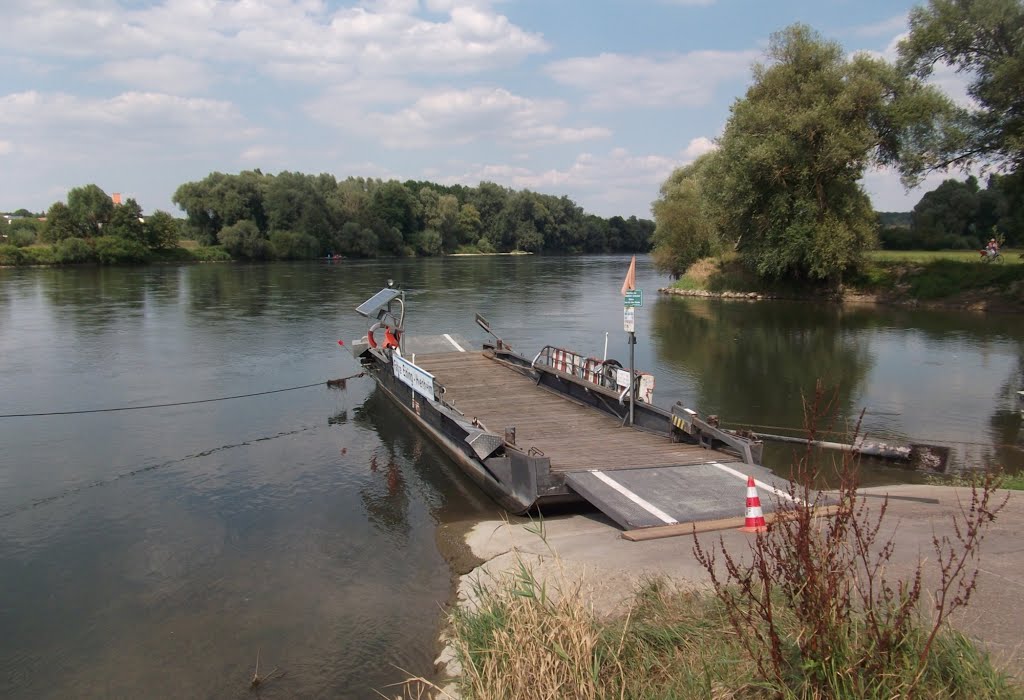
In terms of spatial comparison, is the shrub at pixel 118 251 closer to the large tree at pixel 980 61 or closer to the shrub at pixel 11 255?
the shrub at pixel 11 255

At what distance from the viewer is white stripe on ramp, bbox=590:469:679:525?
28.3 feet

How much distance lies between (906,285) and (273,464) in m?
37.6

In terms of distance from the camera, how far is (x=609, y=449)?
37.8ft

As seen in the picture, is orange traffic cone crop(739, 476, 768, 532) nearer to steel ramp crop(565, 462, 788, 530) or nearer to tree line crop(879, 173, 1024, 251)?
steel ramp crop(565, 462, 788, 530)

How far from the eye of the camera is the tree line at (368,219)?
Result: 84.6 metres

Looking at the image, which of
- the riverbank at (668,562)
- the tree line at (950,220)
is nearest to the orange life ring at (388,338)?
the riverbank at (668,562)

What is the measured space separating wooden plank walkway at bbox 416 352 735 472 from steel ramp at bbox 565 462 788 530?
0.40m

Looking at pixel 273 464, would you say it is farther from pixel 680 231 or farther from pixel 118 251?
pixel 118 251


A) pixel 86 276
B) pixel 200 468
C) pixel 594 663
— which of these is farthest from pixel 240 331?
pixel 86 276

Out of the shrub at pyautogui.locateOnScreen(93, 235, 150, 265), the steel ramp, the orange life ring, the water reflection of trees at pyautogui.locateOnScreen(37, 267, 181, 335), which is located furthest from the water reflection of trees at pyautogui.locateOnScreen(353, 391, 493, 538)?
the shrub at pyautogui.locateOnScreen(93, 235, 150, 265)

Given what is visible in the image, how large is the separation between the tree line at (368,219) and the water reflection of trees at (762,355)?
187 feet

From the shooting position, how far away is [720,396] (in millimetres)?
19531

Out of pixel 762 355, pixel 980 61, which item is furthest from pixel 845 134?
pixel 762 355

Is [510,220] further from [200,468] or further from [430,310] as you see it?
[200,468]
